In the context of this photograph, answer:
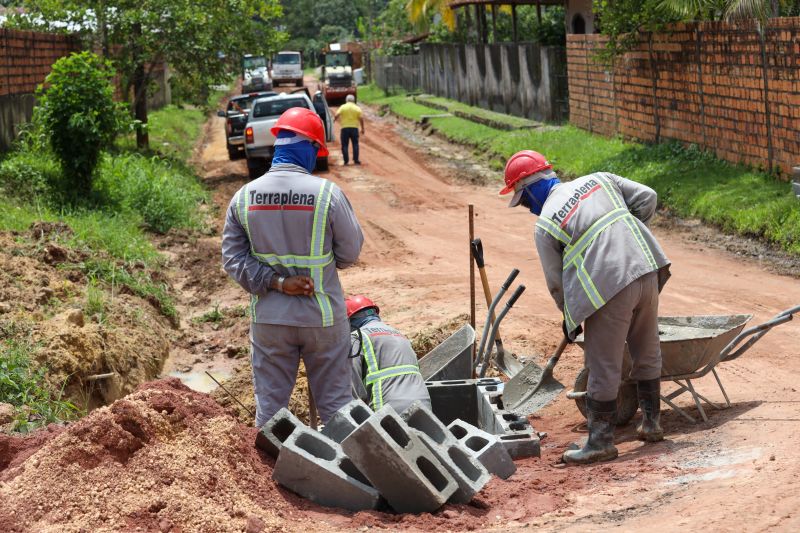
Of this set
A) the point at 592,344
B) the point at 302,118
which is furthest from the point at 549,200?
the point at 302,118

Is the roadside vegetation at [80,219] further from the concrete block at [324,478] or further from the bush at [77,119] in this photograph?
the concrete block at [324,478]

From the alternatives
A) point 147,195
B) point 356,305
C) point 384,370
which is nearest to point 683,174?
point 147,195

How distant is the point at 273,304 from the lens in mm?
5910

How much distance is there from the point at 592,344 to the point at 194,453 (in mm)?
2441

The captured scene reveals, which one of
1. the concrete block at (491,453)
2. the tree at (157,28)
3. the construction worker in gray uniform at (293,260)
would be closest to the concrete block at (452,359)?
the concrete block at (491,453)

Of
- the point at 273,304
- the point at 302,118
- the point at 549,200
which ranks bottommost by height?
the point at 273,304

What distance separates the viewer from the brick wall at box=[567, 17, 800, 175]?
1441 centimetres

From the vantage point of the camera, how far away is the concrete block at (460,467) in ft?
16.9

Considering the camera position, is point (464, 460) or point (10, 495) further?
point (464, 460)

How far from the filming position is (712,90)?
667 inches

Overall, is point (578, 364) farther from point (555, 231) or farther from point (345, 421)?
point (345, 421)

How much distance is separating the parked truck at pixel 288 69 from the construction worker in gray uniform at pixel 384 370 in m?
48.6

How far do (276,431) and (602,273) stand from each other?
2.05 m

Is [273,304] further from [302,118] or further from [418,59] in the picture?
[418,59]
